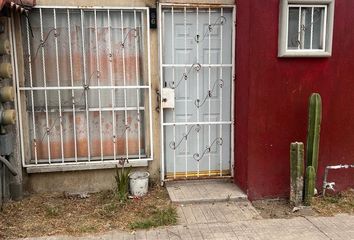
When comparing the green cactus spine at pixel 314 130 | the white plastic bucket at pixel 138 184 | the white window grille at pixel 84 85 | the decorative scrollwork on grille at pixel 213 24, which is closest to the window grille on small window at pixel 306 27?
the green cactus spine at pixel 314 130

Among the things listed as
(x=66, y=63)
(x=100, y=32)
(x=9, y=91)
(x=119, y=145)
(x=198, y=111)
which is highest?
(x=100, y=32)

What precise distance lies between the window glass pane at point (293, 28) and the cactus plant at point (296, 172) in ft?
4.28

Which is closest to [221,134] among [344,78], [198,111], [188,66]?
[198,111]

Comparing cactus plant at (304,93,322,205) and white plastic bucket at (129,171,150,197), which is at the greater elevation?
cactus plant at (304,93,322,205)

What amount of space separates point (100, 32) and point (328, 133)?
342 cm

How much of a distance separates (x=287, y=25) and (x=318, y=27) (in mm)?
508

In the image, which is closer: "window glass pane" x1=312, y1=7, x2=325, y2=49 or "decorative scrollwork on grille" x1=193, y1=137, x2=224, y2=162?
"window glass pane" x1=312, y1=7, x2=325, y2=49

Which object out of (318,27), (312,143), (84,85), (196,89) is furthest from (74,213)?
(318,27)

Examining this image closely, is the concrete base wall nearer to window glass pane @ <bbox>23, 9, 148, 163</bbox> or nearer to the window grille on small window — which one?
window glass pane @ <bbox>23, 9, 148, 163</bbox>

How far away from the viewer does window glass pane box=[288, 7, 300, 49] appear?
476cm

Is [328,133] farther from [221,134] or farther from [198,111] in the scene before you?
[198,111]

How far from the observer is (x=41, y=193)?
519 centimetres

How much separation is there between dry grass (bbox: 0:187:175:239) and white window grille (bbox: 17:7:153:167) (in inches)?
20.9

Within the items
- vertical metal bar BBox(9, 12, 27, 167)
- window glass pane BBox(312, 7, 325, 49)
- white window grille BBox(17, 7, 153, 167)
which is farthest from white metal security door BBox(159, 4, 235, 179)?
vertical metal bar BBox(9, 12, 27, 167)
